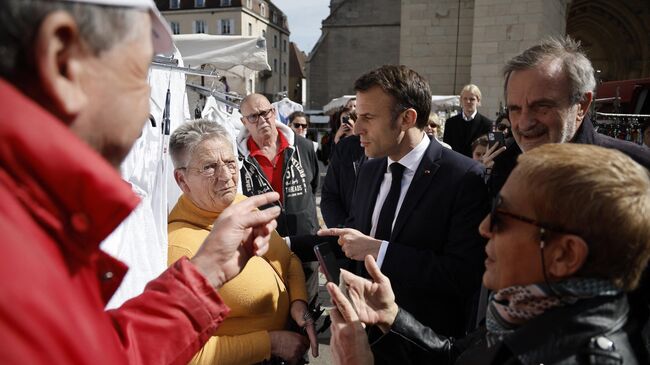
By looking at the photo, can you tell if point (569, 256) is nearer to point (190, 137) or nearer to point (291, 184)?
point (190, 137)

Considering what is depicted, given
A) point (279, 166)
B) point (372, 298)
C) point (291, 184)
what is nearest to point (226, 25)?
point (279, 166)

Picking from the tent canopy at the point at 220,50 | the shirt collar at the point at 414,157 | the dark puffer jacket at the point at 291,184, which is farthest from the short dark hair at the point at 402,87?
the tent canopy at the point at 220,50

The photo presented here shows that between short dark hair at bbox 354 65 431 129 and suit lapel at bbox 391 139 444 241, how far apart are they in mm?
288

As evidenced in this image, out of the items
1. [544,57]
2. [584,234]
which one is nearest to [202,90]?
[544,57]

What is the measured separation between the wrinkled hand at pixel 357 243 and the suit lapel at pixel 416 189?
0.14 meters

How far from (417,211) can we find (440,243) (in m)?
0.19

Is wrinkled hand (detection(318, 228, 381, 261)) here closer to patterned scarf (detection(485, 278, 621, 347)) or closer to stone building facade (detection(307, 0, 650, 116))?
patterned scarf (detection(485, 278, 621, 347))

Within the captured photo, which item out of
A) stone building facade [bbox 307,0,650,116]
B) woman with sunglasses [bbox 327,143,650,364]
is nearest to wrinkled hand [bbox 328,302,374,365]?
woman with sunglasses [bbox 327,143,650,364]

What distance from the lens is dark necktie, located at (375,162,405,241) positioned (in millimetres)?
2264

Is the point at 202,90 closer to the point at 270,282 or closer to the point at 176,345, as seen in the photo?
the point at 270,282

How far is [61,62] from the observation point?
65 cm

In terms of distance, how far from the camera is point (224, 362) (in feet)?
6.44

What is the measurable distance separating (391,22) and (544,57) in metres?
28.7

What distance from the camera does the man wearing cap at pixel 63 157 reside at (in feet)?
1.92
